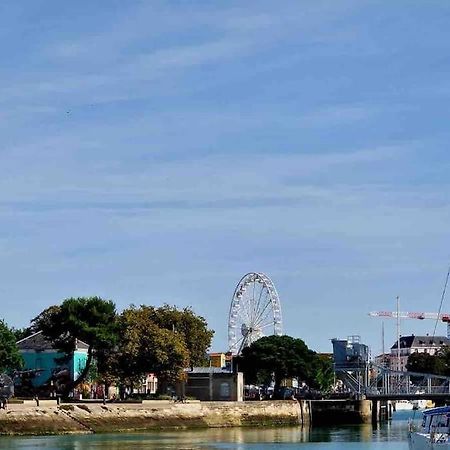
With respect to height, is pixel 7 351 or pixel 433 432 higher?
pixel 7 351

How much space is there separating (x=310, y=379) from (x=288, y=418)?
86.1 feet

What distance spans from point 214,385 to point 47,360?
20381mm

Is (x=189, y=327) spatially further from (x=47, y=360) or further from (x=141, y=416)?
(x=141, y=416)

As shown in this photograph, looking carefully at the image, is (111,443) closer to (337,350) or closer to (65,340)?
(65,340)

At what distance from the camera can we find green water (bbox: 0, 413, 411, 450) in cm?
9225

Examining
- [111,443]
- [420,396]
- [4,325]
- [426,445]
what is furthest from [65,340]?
[426,445]

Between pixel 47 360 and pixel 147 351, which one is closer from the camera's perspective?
pixel 147 351

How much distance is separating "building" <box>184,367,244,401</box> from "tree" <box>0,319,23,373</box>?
26731 mm

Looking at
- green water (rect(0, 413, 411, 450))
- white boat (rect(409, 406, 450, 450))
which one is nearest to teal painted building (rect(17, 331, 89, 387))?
green water (rect(0, 413, 411, 450))

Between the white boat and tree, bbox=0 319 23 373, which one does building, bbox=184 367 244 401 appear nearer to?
tree, bbox=0 319 23 373

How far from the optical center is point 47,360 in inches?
5842

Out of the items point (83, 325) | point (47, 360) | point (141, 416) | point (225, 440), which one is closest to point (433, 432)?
point (225, 440)

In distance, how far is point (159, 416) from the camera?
118438mm

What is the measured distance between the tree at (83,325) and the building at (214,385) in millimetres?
21206
